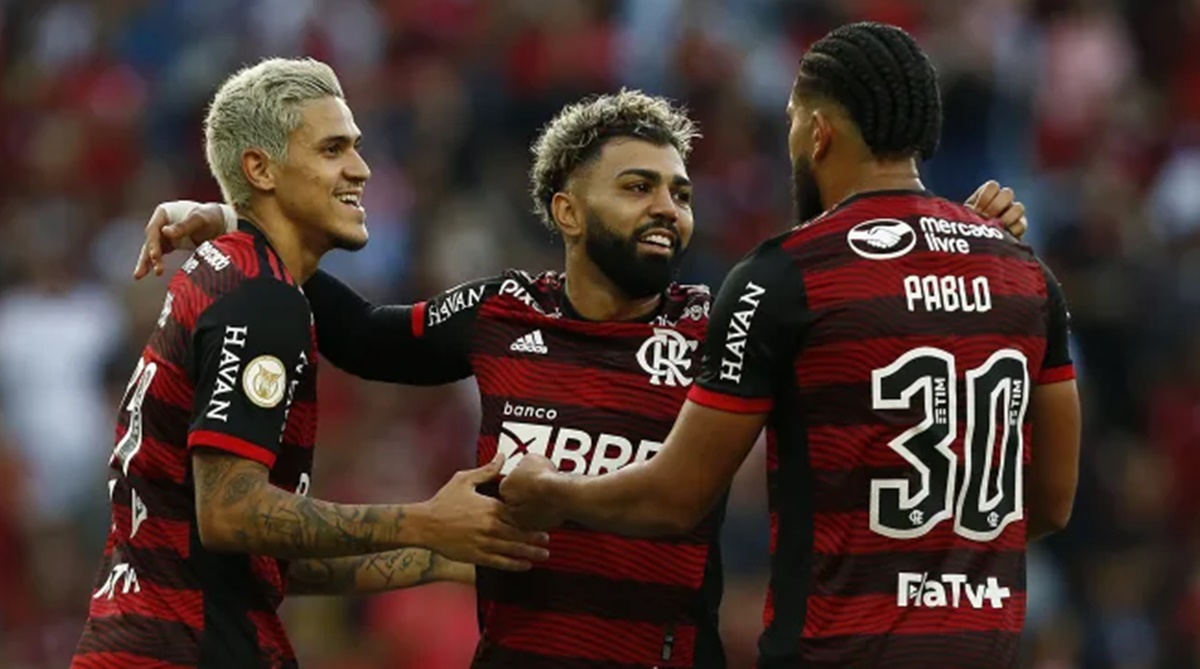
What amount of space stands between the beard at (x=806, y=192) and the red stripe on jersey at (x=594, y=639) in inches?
54.0

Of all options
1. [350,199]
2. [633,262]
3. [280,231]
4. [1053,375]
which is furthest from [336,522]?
[1053,375]

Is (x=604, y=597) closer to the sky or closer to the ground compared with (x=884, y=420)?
closer to the ground

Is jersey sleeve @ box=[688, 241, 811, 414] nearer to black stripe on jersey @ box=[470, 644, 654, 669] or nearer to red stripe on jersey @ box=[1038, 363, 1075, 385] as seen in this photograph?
red stripe on jersey @ box=[1038, 363, 1075, 385]

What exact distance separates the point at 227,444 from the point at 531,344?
4.28 ft

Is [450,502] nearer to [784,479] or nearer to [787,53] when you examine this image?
[784,479]

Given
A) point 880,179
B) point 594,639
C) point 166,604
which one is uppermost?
point 880,179

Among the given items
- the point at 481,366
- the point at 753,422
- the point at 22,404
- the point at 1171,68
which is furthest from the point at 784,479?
the point at 1171,68

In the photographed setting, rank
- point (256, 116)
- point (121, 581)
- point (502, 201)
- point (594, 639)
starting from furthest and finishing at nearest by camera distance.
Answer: point (502, 201) < point (594, 639) < point (256, 116) < point (121, 581)

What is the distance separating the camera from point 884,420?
18.9ft

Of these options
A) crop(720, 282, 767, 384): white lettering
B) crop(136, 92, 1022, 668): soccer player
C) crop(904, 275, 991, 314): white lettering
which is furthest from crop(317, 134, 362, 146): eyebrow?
crop(904, 275, 991, 314): white lettering

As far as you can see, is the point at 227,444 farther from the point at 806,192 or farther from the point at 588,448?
the point at 806,192

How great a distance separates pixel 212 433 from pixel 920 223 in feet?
6.24

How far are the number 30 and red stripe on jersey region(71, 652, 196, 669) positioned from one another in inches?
75.7

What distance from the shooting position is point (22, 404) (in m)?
13.6
